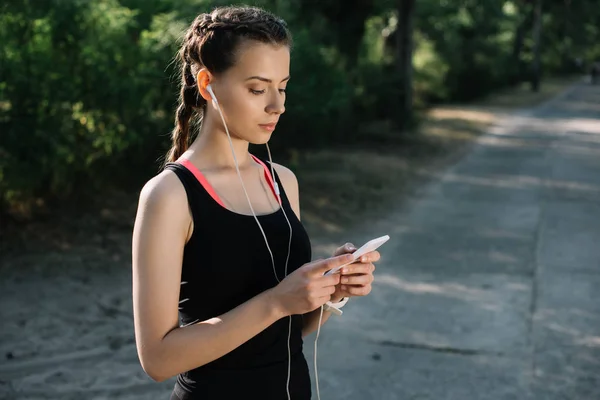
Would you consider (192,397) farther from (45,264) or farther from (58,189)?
(58,189)

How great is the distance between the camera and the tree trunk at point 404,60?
16.1 metres

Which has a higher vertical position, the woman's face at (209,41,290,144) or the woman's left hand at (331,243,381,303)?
the woman's face at (209,41,290,144)

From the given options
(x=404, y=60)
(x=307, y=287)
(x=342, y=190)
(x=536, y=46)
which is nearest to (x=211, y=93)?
(x=307, y=287)

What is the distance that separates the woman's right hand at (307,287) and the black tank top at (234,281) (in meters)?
0.15

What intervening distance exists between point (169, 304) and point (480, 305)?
15.3 ft

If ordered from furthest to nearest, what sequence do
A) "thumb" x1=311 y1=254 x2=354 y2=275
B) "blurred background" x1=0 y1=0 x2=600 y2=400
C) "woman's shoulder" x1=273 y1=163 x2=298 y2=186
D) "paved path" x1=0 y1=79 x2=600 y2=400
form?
"blurred background" x1=0 y1=0 x2=600 y2=400
"paved path" x1=0 y1=79 x2=600 y2=400
"woman's shoulder" x1=273 y1=163 x2=298 y2=186
"thumb" x1=311 y1=254 x2=354 y2=275

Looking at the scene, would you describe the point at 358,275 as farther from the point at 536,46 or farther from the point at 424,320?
the point at 536,46

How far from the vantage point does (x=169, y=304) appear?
5.07ft

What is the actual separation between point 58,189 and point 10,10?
197 centimetres

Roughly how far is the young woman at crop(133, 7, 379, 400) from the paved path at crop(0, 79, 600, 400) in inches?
108

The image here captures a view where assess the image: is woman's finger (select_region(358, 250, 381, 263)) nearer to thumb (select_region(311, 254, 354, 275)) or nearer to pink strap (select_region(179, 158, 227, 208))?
thumb (select_region(311, 254, 354, 275))

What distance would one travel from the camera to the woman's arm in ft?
5.03

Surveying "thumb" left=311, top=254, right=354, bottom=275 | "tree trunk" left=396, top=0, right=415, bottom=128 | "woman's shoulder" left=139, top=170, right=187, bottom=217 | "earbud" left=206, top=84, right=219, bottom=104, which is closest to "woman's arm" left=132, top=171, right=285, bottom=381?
"woman's shoulder" left=139, top=170, right=187, bottom=217

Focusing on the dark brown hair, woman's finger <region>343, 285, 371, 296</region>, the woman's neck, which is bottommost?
woman's finger <region>343, 285, 371, 296</region>
